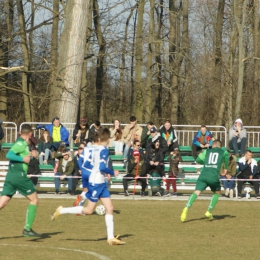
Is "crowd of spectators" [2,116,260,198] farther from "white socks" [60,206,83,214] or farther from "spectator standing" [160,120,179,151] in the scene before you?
"white socks" [60,206,83,214]

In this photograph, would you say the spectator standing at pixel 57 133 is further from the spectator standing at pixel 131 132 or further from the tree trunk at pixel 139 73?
the tree trunk at pixel 139 73

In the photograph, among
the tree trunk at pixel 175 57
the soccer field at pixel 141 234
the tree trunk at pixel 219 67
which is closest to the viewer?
the soccer field at pixel 141 234

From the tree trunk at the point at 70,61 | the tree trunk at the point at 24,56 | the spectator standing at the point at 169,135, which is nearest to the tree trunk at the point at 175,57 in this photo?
the tree trunk at the point at 24,56

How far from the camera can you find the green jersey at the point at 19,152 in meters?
10.1

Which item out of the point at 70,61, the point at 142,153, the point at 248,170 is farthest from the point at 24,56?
the point at 248,170

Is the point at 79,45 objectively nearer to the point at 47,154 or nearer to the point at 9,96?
the point at 47,154

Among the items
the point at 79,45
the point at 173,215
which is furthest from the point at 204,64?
the point at 173,215

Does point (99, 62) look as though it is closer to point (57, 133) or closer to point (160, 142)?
point (57, 133)

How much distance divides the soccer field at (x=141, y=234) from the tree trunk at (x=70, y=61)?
24.3 feet

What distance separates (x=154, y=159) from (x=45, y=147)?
3370 millimetres

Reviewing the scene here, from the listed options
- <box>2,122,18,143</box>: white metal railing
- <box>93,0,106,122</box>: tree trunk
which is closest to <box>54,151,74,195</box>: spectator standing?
<box>2,122,18,143</box>: white metal railing

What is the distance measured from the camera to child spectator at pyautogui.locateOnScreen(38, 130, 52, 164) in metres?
19.6

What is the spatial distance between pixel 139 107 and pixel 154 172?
13.3m

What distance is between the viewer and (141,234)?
11211mm
